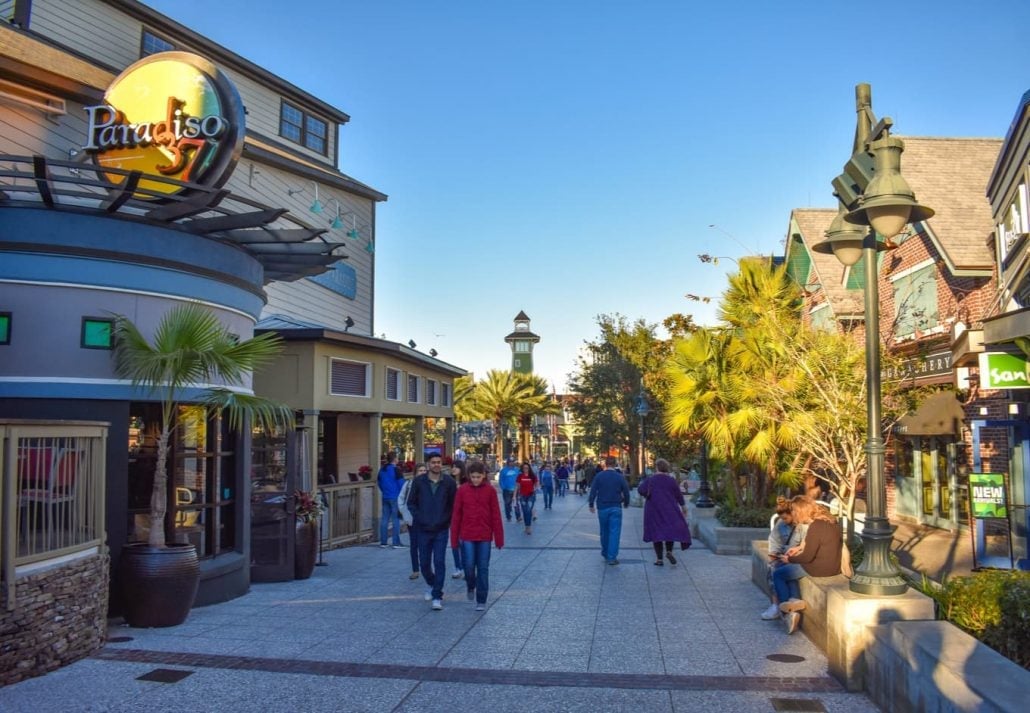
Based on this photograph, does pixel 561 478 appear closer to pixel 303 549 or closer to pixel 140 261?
pixel 303 549

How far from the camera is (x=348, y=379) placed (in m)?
17.1

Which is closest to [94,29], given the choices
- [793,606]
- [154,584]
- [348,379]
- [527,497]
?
[348,379]

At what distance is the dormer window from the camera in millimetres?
21641

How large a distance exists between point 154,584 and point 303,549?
11.4ft

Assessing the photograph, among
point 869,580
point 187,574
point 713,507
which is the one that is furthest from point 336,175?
point 869,580

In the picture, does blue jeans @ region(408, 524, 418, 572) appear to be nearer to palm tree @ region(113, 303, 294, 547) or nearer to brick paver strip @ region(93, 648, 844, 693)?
palm tree @ region(113, 303, 294, 547)

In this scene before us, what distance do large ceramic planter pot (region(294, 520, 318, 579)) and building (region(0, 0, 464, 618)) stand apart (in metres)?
0.14

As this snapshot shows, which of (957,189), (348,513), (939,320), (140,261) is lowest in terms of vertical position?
(348,513)

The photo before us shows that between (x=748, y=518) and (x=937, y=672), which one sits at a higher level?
(x=937, y=672)

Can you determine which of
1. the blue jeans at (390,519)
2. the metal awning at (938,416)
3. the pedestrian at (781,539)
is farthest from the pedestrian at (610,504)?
the metal awning at (938,416)

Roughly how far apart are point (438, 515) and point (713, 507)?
10.9 meters

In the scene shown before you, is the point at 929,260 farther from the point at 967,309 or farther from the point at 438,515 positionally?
the point at 438,515

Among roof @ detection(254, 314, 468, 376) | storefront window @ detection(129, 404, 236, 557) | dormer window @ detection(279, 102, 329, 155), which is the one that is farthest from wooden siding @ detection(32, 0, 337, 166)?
storefront window @ detection(129, 404, 236, 557)

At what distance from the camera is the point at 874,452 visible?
6914mm
